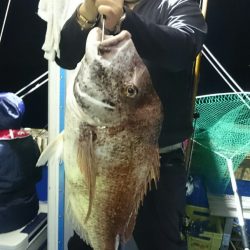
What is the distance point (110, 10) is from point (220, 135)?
216cm

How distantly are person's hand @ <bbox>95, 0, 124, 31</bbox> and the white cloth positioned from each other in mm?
388

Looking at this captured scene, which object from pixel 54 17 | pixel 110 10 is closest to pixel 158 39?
pixel 110 10

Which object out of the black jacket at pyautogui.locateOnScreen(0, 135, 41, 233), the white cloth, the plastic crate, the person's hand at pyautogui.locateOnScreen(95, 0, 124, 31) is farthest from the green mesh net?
the person's hand at pyautogui.locateOnScreen(95, 0, 124, 31)

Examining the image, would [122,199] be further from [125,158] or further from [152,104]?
[152,104]

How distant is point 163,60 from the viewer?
140 cm

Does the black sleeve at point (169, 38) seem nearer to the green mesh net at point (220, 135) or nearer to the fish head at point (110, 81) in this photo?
the fish head at point (110, 81)

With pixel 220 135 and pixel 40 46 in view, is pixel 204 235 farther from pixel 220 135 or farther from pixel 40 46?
pixel 40 46

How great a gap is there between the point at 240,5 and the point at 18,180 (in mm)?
4371

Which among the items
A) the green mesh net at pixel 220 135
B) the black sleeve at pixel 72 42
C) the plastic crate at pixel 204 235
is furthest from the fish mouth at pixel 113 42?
the plastic crate at pixel 204 235

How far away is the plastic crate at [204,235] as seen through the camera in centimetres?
312

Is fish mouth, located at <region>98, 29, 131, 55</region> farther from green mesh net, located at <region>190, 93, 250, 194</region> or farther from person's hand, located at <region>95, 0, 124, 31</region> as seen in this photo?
green mesh net, located at <region>190, 93, 250, 194</region>

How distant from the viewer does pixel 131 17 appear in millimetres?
1271

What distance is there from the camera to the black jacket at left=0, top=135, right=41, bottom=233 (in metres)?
2.65

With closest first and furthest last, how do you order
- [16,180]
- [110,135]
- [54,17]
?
[110,135] → [54,17] → [16,180]
